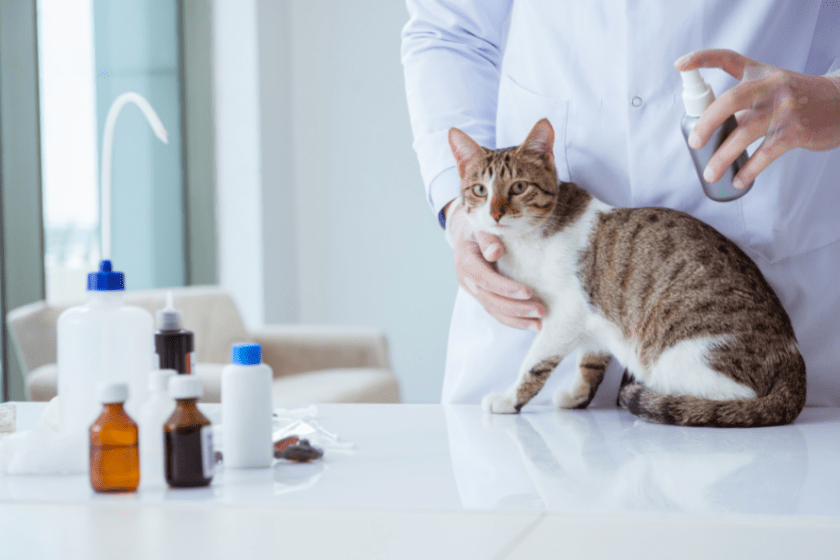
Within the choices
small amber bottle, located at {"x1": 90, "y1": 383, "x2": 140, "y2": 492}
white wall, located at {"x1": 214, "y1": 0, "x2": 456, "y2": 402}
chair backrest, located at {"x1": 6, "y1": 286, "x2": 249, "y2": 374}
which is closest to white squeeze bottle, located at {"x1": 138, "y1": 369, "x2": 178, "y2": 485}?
small amber bottle, located at {"x1": 90, "y1": 383, "x2": 140, "y2": 492}

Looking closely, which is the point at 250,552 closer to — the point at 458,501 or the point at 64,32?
the point at 458,501

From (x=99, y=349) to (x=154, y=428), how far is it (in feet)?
0.35

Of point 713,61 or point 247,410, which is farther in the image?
point 713,61

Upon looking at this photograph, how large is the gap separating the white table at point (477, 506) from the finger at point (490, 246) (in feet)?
0.91

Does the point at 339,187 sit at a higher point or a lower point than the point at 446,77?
higher

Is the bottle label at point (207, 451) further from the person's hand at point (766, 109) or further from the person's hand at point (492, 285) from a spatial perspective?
the person's hand at point (766, 109)

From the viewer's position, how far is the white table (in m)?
0.50

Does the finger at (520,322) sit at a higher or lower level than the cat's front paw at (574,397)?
higher

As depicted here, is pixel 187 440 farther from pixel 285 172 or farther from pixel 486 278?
pixel 285 172

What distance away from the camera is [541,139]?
3.13ft

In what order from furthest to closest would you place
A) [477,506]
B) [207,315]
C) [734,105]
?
[207,315] < [734,105] < [477,506]

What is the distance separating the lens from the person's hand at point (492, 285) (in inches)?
36.7

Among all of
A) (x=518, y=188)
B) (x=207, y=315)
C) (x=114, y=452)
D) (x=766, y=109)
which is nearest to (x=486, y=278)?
(x=518, y=188)

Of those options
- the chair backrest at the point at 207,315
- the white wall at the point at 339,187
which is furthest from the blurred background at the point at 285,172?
the chair backrest at the point at 207,315
